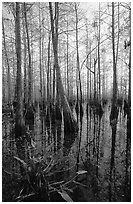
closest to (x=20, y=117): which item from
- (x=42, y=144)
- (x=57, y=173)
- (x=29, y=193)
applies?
(x=42, y=144)

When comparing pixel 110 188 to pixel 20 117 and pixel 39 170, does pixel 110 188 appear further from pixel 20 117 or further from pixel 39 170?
pixel 20 117

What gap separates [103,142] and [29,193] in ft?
10.3

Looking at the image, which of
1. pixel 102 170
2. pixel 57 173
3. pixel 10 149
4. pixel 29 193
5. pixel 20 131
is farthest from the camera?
pixel 20 131

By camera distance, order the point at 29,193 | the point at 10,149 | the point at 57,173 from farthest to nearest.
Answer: the point at 10,149
the point at 57,173
the point at 29,193

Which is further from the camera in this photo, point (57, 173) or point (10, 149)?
point (10, 149)

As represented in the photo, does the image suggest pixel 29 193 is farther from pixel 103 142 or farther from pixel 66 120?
pixel 66 120

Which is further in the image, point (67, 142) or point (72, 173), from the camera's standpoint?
point (67, 142)

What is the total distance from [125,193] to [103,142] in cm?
241

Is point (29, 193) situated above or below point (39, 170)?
below

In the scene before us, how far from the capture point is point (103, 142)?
14.7 feet

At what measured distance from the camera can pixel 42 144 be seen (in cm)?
427

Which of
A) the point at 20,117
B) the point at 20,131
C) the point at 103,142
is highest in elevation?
the point at 20,117

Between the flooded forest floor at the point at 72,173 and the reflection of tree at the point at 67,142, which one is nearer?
the flooded forest floor at the point at 72,173

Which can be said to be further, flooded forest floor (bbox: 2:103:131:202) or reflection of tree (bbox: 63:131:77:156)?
reflection of tree (bbox: 63:131:77:156)
